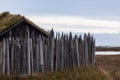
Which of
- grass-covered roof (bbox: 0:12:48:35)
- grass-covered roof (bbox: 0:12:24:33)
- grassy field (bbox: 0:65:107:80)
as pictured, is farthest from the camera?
grass-covered roof (bbox: 0:12:24:33)

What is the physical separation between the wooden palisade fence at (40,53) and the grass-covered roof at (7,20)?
15.1ft

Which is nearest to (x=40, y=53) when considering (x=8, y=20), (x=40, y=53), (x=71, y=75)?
(x=40, y=53)

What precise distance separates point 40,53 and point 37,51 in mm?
266

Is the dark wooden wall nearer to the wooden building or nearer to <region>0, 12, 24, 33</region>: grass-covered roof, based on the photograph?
the wooden building

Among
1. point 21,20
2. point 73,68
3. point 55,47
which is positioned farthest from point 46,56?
point 21,20

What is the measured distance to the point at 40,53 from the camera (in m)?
21.9

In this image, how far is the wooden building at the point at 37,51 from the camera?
20766mm

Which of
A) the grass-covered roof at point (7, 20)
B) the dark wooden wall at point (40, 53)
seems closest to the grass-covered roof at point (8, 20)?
the grass-covered roof at point (7, 20)

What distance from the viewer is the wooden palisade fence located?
816 inches

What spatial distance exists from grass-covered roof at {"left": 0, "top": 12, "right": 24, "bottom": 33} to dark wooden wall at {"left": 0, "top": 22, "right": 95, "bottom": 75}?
2.66 feet

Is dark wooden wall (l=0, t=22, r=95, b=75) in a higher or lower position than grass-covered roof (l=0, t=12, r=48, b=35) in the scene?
lower

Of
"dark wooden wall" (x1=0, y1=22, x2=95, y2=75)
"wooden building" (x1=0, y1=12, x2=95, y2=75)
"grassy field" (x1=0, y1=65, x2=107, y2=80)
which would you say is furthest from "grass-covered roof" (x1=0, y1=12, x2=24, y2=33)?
"grassy field" (x1=0, y1=65, x2=107, y2=80)

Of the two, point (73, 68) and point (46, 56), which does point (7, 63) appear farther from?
point (73, 68)

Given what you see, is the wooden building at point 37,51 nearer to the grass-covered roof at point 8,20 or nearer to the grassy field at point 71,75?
the grass-covered roof at point 8,20
